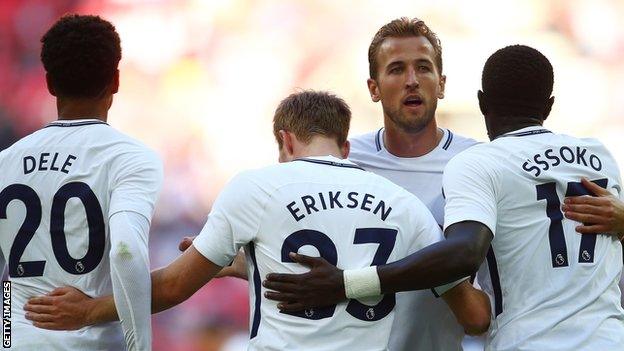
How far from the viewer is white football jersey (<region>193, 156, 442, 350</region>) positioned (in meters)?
3.86

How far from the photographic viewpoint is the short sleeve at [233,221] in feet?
12.8

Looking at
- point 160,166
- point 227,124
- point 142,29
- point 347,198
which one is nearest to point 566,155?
point 347,198

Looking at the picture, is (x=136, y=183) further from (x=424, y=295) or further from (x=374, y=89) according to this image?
(x=374, y=89)

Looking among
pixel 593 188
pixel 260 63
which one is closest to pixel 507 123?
pixel 593 188

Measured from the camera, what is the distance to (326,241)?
3889mm

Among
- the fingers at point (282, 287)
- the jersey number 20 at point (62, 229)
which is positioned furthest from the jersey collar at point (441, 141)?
the jersey number 20 at point (62, 229)

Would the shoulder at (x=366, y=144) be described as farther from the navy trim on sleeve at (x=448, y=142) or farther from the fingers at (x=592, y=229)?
the fingers at (x=592, y=229)

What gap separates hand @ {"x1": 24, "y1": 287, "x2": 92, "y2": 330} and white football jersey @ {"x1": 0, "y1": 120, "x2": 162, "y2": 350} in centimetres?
3

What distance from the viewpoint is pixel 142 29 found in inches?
523

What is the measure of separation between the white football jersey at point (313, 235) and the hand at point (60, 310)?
519 millimetres

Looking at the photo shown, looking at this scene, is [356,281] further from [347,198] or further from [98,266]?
[98,266]

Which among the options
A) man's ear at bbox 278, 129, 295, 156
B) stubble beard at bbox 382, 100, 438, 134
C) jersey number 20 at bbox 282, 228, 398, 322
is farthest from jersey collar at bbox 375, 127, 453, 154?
jersey number 20 at bbox 282, 228, 398, 322

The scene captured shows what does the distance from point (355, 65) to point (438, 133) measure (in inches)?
310

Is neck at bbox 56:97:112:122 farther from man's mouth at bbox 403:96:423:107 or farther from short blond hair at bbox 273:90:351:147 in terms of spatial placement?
man's mouth at bbox 403:96:423:107
